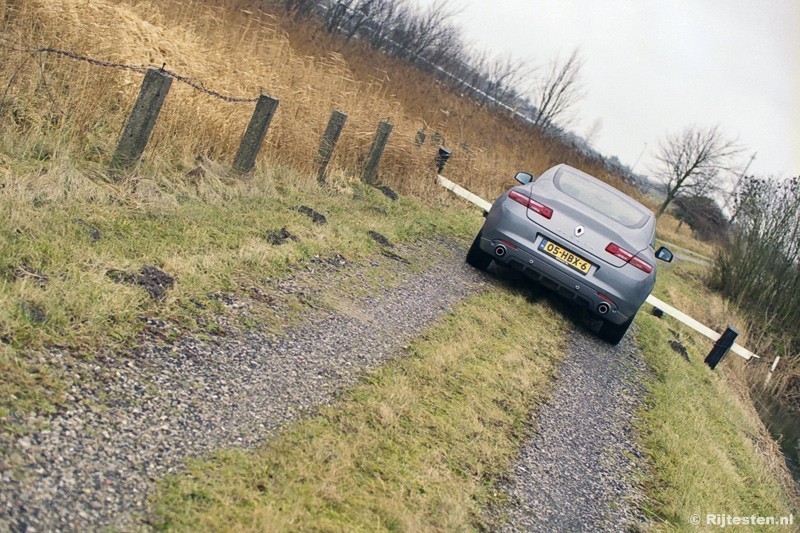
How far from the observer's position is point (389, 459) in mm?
3918

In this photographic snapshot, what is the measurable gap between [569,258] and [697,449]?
2.34 meters

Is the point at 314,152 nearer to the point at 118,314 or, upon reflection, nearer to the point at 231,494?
the point at 118,314

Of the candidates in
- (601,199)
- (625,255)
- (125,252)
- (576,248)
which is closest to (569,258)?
(576,248)

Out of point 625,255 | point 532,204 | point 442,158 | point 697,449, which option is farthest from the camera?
point 442,158

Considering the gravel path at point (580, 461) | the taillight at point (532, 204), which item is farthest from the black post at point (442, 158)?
the gravel path at point (580, 461)

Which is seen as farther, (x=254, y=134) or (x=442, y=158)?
(x=442, y=158)

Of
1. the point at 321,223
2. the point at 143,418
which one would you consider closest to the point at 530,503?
the point at 143,418

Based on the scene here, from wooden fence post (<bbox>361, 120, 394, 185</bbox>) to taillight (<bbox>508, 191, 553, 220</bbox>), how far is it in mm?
3490

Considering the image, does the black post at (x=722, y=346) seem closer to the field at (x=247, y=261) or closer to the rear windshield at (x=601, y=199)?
the field at (x=247, y=261)

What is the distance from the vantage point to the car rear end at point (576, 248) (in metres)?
7.89

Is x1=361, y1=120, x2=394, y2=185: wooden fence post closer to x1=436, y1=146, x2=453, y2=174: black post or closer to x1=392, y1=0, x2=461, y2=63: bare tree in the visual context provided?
x1=436, y1=146, x2=453, y2=174: black post

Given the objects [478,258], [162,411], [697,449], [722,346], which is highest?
[722,346]

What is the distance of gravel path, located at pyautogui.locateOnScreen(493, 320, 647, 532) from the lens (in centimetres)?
429

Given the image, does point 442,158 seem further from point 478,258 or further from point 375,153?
point 478,258
